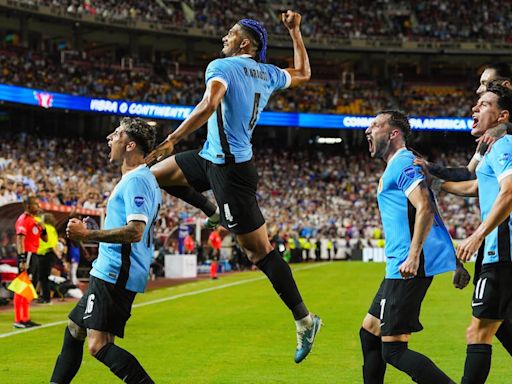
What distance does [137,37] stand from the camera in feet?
182

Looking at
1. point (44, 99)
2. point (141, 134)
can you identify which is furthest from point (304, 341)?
point (44, 99)

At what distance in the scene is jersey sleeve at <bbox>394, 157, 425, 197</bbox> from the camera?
21.6 feet

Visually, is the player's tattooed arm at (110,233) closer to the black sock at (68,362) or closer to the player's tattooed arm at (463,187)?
the black sock at (68,362)

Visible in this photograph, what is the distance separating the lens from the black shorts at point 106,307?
674 cm

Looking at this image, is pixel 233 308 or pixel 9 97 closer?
pixel 233 308

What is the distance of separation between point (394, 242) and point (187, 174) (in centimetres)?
184

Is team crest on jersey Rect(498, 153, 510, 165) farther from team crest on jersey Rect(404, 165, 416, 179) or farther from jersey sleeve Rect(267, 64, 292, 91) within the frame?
jersey sleeve Rect(267, 64, 292, 91)

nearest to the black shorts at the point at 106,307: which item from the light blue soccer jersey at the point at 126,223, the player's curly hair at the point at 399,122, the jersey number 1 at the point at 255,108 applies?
the light blue soccer jersey at the point at 126,223

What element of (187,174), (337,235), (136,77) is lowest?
(337,235)

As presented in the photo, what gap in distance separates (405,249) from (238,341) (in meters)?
6.99

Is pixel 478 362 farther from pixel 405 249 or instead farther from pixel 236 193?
pixel 236 193

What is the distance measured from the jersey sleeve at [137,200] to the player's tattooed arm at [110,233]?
0.17 ft

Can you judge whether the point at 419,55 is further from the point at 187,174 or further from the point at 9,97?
the point at 187,174

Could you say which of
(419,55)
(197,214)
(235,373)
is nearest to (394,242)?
(235,373)
